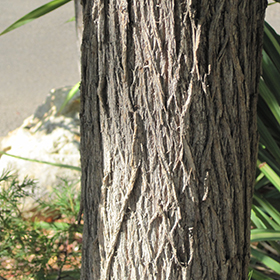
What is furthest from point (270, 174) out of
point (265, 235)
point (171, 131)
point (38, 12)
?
point (38, 12)

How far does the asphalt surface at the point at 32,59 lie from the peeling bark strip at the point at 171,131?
329 centimetres

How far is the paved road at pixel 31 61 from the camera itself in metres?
4.28

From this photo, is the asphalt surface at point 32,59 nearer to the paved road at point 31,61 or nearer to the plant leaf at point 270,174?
the paved road at point 31,61

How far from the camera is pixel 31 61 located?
4746 millimetres

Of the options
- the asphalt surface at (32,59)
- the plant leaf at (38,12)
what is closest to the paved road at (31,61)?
the asphalt surface at (32,59)

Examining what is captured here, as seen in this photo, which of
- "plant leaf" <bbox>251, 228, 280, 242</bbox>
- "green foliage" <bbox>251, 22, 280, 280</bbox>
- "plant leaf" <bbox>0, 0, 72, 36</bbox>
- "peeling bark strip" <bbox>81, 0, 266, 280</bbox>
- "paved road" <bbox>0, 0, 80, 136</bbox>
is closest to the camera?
"peeling bark strip" <bbox>81, 0, 266, 280</bbox>

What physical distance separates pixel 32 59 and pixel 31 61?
40mm

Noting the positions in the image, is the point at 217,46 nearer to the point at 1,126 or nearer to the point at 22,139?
the point at 22,139

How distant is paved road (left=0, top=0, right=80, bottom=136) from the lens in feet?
14.0

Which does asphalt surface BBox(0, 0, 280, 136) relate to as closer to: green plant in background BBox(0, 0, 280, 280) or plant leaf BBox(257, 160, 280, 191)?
green plant in background BBox(0, 0, 280, 280)

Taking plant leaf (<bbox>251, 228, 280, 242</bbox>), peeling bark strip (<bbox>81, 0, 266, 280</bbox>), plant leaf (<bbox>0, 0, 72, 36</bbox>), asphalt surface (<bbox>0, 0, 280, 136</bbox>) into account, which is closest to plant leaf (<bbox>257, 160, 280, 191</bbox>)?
plant leaf (<bbox>251, 228, 280, 242</bbox>)

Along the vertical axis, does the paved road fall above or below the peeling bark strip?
above

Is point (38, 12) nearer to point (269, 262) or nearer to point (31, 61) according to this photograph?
point (269, 262)

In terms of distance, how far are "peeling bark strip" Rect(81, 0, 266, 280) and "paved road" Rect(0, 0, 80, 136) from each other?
328 cm
